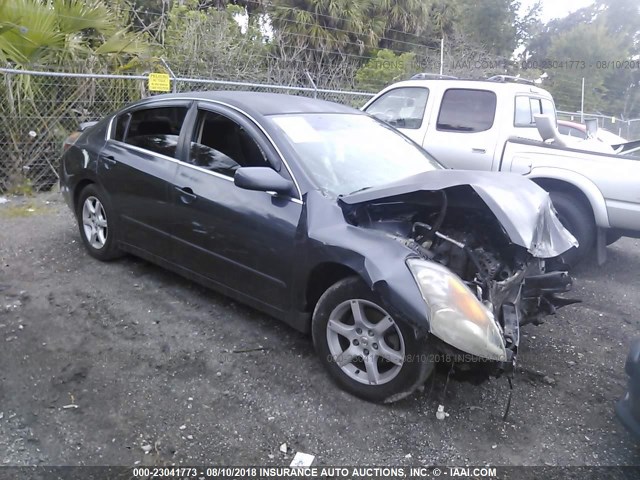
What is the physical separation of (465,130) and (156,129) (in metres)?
3.63

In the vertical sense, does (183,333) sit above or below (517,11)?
below

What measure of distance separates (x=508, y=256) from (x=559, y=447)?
1.08 m

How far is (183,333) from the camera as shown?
3.87m

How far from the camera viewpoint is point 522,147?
576 cm

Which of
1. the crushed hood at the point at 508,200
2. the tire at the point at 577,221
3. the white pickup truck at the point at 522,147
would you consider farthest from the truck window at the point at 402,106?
the crushed hood at the point at 508,200

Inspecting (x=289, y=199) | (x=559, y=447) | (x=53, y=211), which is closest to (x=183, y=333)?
(x=289, y=199)

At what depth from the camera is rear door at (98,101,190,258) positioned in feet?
13.8

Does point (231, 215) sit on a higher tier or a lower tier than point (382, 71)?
lower

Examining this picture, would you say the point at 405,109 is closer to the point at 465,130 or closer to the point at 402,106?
the point at 402,106

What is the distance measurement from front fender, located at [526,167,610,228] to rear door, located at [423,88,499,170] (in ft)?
2.66

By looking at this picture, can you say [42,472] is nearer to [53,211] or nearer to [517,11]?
[53,211]

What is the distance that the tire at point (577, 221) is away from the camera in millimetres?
5402

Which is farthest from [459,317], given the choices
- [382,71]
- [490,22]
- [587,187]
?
[490,22]

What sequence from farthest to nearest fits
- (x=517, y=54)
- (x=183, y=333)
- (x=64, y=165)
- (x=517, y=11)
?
1. (x=517, y=54)
2. (x=517, y=11)
3. (x=64, y=165)
4. (x=183, y=333)
